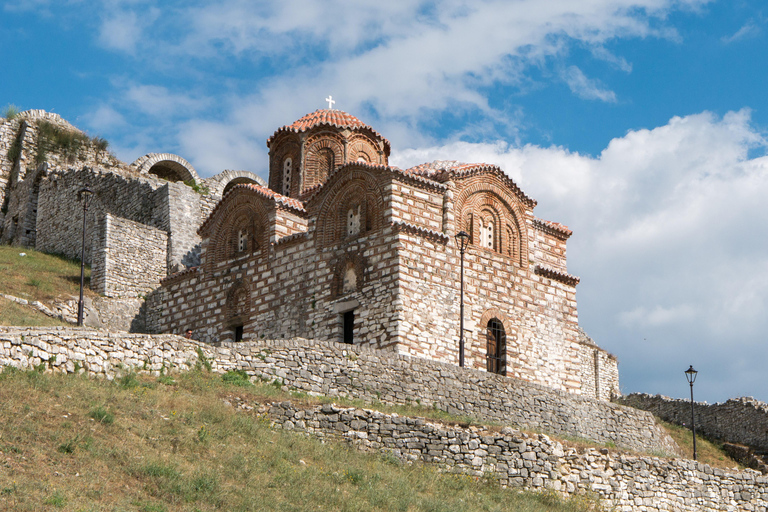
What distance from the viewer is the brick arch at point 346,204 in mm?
26156

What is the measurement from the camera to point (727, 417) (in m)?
32.2

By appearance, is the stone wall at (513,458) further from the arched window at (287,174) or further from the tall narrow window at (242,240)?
the arched window at (287,174)

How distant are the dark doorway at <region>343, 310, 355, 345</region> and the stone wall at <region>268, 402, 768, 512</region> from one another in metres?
6.20

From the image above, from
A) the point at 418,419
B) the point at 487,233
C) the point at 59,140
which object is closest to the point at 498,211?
the point at 487,233

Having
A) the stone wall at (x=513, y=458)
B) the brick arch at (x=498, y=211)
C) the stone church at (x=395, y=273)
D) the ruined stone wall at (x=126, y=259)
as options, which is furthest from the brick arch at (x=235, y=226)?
the stone wall at (x=513, y=458)

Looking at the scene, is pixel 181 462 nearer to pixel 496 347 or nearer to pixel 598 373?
pixel 496 347

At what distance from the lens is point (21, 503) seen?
1239 cm

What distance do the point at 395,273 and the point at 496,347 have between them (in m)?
3.57

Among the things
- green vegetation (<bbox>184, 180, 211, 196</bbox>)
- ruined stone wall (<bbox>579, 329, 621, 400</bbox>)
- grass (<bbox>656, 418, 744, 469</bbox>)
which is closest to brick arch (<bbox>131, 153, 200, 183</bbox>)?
green vegetation (<bbox>184, 180, 211, 196</bbox>)

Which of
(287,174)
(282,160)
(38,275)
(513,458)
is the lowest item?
(513,458)

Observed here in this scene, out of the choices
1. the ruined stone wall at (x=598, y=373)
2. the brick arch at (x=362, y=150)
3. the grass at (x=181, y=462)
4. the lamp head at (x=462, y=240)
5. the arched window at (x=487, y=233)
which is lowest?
the grass at (x=181, y=462)

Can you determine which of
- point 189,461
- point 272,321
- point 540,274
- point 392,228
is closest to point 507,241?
point 540,274

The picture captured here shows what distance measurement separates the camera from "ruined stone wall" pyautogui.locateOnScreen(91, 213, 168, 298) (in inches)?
1225

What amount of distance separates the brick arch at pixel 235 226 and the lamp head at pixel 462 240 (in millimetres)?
5799
